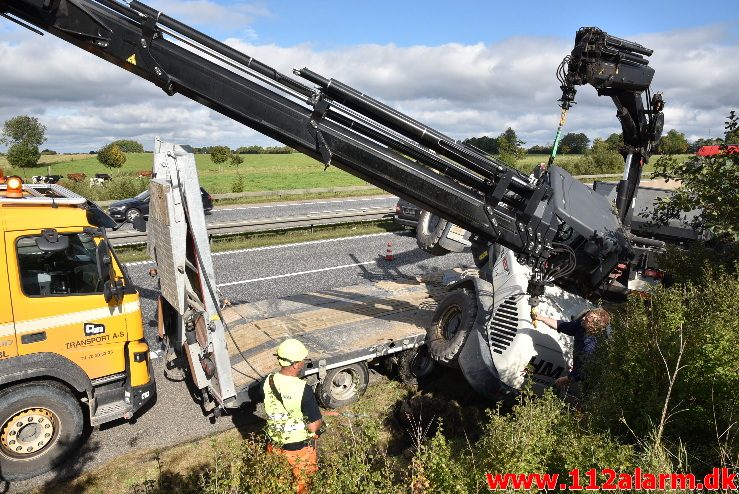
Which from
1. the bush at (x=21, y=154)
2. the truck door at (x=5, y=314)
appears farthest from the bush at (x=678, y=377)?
the bush at (x=21, y=154)

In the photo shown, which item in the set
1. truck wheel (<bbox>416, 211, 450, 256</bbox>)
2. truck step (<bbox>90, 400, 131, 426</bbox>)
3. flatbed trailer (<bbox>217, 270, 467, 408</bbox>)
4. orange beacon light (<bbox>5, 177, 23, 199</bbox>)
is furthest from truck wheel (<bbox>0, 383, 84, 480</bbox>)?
truck wheel (<bbox>416, 211, 450, 256</bbox>)

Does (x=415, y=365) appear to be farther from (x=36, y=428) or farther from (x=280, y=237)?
(x=280, y=237)

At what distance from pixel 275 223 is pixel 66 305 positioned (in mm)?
10868

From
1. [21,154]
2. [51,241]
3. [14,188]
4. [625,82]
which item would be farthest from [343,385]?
[21,154]

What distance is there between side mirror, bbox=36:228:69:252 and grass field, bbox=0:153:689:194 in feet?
98.0

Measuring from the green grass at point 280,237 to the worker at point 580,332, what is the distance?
10735 millimetres

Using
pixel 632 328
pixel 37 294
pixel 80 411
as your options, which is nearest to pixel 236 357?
pixel 80 411

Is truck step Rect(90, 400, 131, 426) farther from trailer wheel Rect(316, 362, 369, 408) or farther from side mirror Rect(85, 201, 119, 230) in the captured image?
trailer wheel Rect(316, 362, 369, 408)

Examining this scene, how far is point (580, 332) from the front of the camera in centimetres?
593

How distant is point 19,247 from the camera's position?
513 cm

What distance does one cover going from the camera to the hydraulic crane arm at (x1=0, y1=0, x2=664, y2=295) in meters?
4.44

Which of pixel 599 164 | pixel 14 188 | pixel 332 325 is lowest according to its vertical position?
pixel 332 325

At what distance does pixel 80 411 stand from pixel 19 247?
1.92 m

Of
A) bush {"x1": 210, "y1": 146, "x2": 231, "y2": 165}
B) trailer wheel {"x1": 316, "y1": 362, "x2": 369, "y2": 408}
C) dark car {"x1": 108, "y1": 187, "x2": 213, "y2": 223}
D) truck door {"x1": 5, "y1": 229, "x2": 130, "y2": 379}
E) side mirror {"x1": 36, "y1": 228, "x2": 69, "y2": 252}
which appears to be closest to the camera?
side mirror {"x1": 36, "y1": 228, "x2": 69, "y2": 252}
